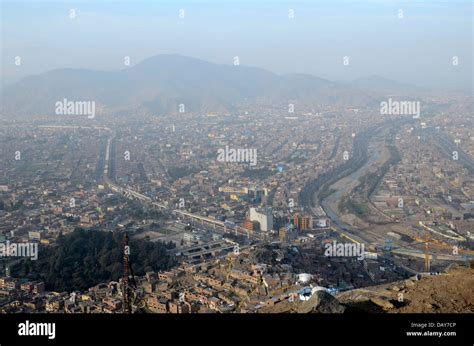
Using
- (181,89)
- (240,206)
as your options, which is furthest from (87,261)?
(181,89)

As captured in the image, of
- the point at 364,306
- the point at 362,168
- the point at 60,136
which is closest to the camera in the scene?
the point at 364,306

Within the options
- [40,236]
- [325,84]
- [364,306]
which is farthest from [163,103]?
[364,306]

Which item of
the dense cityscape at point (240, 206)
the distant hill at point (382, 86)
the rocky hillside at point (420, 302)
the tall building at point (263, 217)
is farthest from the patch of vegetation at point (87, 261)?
the distant hill at point (382, 86)

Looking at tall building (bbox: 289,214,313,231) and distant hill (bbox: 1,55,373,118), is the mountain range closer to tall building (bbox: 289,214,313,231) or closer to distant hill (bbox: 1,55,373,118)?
distant hill (bbox: 1,55,373,118)

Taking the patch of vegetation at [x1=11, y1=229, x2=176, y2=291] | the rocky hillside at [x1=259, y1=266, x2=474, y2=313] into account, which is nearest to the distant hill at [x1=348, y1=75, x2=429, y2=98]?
the patch of vegetation at [x1=11, y1=229, x2=176, y2=291]
